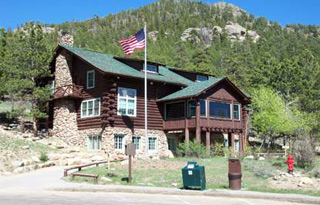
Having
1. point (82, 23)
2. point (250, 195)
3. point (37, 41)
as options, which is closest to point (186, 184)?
point (250, 195)

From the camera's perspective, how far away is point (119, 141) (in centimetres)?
3069

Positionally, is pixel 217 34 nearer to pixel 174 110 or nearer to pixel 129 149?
pixel 174 110

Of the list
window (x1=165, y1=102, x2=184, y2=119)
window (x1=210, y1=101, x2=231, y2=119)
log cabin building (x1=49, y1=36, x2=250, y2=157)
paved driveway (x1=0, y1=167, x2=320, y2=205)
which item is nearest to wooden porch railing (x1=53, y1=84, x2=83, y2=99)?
log cabin building (x1=49, y1=36, x2=250, y2=157)

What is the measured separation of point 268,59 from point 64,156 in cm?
4134

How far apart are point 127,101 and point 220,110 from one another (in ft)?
25.6

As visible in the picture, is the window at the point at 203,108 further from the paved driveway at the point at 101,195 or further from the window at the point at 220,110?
the paved driveway at the point at 101,195

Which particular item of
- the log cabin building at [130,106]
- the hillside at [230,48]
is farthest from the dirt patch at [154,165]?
the hillside at [230,48]

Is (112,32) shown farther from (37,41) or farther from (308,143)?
(308,143)

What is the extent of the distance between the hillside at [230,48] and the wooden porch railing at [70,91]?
90.2 ft

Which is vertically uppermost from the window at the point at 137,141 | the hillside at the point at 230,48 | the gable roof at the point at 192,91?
the hillside at the point at 230,48

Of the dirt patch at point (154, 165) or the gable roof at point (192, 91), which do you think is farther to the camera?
the gable roof at point (192, 91)

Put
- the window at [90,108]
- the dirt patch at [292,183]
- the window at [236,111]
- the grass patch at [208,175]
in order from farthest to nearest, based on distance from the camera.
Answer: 1. the window at [236,111]
2. the window at [90,108]
3. the grass patch at [208,175]
4. the dirt patch at [292,183]

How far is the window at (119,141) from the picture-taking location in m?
30.4

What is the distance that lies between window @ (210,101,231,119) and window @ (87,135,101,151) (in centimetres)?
920
